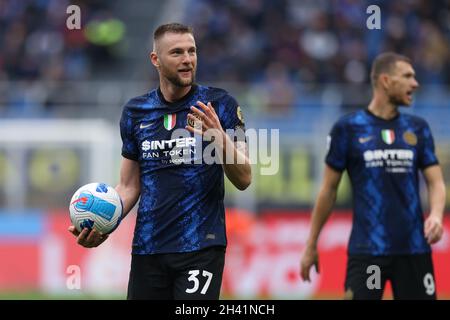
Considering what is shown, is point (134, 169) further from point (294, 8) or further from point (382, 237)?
point (294, 8)

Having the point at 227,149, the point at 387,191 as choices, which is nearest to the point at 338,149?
the point at 387,191

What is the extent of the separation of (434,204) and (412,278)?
2.01ft

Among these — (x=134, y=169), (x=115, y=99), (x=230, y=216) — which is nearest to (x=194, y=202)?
(x=134, y=169)

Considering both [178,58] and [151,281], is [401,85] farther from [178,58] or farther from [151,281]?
[151,281]

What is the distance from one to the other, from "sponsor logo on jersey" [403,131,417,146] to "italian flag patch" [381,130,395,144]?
97 mm

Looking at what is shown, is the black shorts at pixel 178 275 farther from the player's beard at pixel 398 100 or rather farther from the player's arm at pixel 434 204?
the player's beard at pixel 398 100

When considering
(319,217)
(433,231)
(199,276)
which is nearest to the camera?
(199,276)

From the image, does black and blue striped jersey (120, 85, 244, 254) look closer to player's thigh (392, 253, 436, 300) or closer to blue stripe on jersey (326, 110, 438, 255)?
blue stripe on jersey (326, 110, 438, 255)

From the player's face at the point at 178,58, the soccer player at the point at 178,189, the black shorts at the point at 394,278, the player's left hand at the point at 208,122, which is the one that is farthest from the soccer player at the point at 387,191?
the player's left hand at the point at 208,122

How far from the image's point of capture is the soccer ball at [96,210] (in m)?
6.82

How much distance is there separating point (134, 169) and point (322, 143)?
34.1ft

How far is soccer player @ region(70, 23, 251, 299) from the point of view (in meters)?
6.69

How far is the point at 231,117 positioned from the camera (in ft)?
22.4

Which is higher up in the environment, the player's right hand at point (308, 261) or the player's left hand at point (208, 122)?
the player's left hand at point (208, 122)
